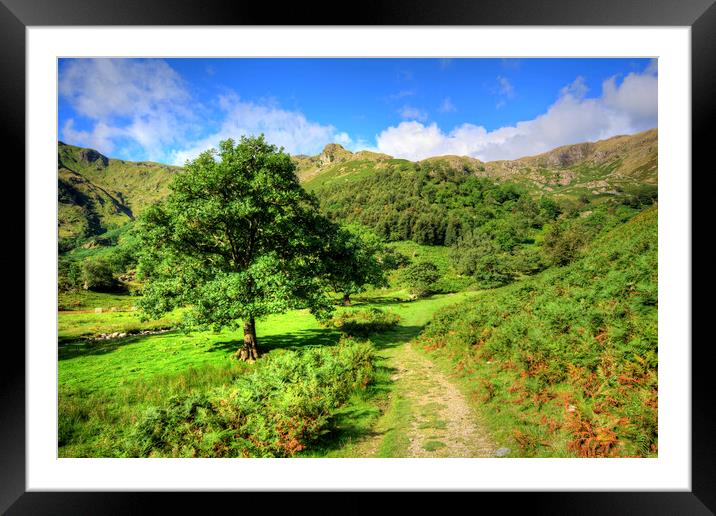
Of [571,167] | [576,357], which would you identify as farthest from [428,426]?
[571,167]

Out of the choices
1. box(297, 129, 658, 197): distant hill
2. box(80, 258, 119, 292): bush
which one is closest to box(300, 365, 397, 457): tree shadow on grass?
box(297, 129, 658, 197): distant hill

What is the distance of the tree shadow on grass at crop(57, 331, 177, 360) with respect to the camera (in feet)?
22.0

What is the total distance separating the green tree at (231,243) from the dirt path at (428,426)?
333 cm

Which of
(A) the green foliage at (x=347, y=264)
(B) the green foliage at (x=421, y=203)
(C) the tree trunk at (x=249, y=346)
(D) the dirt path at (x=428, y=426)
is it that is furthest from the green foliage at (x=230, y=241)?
(B) the green foliage at (x=421, y=203)

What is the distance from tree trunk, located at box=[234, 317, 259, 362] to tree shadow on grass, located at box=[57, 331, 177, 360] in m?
3.55

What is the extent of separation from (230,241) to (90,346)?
15.7 feet

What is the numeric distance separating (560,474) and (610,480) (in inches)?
26.2

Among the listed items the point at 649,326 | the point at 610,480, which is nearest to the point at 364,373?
the point at 610,480

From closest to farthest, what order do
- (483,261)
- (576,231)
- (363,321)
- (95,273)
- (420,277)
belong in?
(95,273), (363,321), (576,231), (483,261), (420,277)

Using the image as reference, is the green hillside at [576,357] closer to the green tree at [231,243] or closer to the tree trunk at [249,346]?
the green tree at [231,243]
